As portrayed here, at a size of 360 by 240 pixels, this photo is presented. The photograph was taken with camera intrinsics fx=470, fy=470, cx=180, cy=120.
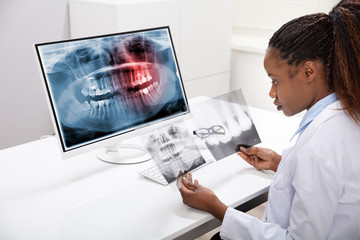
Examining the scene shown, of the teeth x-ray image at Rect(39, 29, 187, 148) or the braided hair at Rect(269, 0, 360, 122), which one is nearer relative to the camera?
the braided hair at Rect(269, 0, 360, 122)

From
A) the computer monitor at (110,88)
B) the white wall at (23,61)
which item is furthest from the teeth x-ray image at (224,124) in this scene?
the white wall at (23,61)

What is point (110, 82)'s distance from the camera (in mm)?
1542

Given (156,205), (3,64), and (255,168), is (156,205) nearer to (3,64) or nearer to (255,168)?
(255,168)

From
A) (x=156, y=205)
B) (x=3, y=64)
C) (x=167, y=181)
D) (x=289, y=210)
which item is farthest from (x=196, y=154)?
(x=3, y=64)

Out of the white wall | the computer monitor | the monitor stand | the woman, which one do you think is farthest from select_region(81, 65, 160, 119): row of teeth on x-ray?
the white wall

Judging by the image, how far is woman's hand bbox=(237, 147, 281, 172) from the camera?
157cm

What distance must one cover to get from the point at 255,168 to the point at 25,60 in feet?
5.86

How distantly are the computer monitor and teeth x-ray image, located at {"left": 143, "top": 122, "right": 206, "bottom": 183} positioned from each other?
17 centimetres

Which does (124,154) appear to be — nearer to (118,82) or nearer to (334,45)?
(118,82)

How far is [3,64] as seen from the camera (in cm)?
275

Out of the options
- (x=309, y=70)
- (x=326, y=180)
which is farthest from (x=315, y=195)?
(x=309, y=70)

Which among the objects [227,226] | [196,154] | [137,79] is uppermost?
[137,79]

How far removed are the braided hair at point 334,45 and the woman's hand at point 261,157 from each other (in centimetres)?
48

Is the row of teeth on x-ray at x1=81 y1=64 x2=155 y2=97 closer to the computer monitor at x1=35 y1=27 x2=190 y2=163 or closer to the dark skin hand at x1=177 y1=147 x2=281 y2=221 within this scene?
the computer monitor at x1=35 y1=27 x2=190 y2=163
